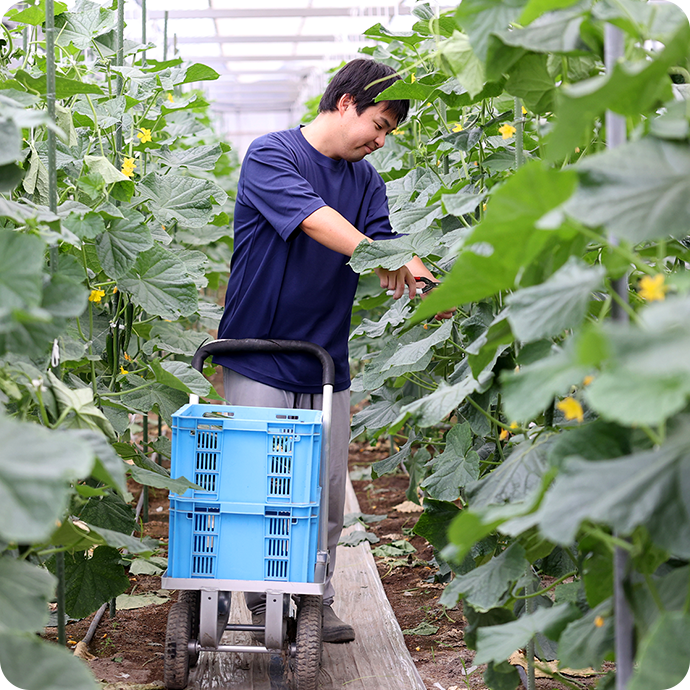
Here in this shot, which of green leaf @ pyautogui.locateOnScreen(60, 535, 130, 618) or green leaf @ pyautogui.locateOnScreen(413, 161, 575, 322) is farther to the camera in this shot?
green leaf @ pyautogui.locateOnScreen(60, 535, 130, 618)

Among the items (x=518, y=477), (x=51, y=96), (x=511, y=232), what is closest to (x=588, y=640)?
(x=518, y=477)

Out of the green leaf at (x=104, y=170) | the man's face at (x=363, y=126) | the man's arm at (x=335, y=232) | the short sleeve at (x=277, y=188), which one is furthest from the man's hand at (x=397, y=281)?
the green leaf at (x=104, y=170)

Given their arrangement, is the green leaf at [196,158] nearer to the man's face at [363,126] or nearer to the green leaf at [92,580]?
the man's face at [363,126]

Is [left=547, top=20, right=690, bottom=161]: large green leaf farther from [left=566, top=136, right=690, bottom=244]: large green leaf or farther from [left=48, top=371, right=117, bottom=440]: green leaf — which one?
[left=48, top=371, right=117, bottom=440]: green leaf

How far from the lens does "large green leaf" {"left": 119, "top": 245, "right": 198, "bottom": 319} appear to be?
188 centimetres

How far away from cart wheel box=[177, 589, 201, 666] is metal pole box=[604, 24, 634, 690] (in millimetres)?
1291

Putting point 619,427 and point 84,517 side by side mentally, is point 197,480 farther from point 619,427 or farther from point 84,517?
point 619,427

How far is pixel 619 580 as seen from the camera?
3.03 feet

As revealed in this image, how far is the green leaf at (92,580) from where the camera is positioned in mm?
1912

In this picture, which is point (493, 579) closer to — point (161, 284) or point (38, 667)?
point (38, 667)

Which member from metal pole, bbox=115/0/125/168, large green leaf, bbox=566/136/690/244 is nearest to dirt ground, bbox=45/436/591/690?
metal pole, bbox=115/0/125/168

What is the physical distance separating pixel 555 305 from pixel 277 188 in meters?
1.39

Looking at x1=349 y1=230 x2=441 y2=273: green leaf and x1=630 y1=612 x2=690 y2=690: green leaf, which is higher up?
x1=349 y1=230 x2=441 y2=273: green leaf

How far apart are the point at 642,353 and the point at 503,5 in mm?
568
